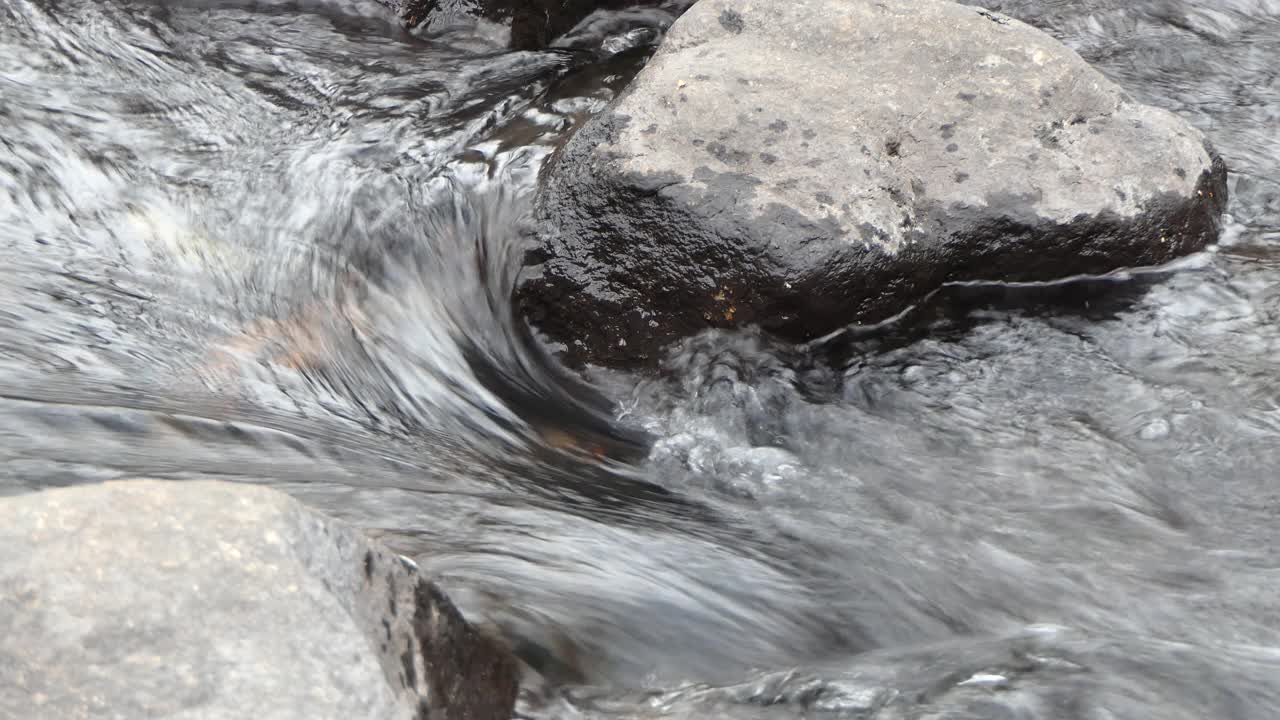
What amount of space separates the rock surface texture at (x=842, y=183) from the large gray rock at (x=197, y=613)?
1.96 metres

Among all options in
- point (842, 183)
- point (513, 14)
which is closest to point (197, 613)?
point (842, 183)

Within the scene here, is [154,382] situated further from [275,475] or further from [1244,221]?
[1244,221]

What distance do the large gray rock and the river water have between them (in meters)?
0.47

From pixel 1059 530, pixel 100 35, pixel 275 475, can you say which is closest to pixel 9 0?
pixel 100 35

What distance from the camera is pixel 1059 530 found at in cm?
289

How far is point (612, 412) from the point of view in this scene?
344 cm

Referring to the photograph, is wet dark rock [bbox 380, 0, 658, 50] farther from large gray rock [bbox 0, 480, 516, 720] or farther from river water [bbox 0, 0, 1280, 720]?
large gray rock [bbox 0, 480, 516, 720]

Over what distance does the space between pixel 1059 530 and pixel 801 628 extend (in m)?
0.84

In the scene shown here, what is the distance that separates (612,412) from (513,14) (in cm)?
286

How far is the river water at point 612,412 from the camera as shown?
235 centimetres

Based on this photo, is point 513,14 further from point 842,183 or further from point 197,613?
point 197,613

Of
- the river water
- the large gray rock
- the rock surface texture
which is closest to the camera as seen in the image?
the large gray rock

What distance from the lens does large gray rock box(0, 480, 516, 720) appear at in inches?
59.6

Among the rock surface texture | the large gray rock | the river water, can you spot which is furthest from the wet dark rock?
the large gray rock
